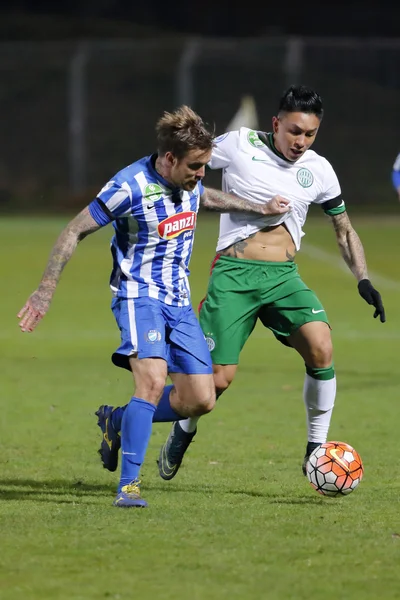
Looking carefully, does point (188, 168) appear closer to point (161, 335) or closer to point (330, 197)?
point (161, 335)

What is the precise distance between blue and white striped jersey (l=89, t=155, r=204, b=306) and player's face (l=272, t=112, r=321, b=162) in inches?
32.3

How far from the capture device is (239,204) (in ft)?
23.4

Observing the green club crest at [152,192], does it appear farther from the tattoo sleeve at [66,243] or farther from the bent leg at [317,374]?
the bent leg at [317,374]

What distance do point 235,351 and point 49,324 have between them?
962 centimetres

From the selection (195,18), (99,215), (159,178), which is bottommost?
(195,18)

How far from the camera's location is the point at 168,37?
154 ft

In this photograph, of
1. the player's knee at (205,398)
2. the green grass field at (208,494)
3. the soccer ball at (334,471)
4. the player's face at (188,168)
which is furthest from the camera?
the player's knee at (205,398)

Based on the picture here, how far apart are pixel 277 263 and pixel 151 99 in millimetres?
35614

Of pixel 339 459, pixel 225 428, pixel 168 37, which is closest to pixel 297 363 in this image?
pixel 225 428

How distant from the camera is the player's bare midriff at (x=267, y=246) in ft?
24.6

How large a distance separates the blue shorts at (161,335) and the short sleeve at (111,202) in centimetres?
47

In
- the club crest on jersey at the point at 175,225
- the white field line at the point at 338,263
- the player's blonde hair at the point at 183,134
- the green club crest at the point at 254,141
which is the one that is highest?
the player's blonde hair at the point at 183,134

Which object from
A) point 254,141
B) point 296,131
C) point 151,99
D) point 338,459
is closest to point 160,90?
point 151,99

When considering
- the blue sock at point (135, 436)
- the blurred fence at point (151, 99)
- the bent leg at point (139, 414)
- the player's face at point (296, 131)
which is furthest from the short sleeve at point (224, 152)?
the blurred fence at point (151, 99)
